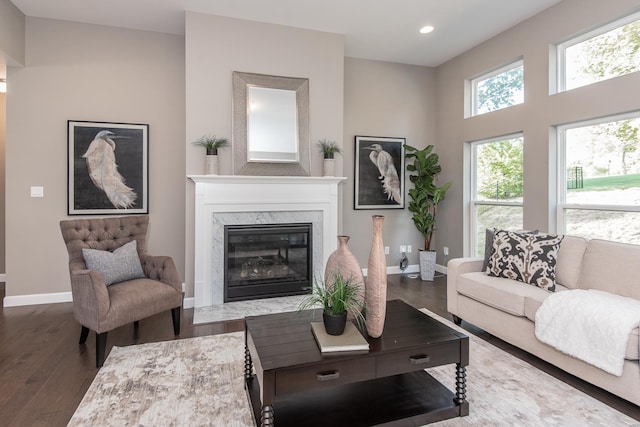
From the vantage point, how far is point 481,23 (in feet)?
13.2

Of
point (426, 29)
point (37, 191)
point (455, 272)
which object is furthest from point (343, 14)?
point (37, 191)

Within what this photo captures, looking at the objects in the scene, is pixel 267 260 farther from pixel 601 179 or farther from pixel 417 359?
pixel 601 179

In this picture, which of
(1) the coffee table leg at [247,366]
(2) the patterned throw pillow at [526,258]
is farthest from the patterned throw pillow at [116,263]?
(2) the patterned throw pillow at [526,258]

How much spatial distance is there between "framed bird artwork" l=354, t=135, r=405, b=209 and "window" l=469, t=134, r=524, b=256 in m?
1.02

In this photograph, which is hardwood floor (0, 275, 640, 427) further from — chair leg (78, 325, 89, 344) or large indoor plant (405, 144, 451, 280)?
large indoor plant (405, 144, 451, 280)

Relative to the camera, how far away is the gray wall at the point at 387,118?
5.00 metres

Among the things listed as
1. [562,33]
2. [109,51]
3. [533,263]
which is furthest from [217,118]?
[562,33]

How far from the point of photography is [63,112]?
12.7 feet

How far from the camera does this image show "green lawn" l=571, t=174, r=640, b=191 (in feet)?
10.1

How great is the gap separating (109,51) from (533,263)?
4.82 m

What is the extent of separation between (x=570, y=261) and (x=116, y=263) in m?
3.65

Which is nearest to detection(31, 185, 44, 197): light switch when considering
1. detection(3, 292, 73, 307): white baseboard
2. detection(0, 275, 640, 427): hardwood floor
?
detection(3, 292, 73, 307): white baseboard

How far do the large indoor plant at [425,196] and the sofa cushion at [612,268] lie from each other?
229 centimetres

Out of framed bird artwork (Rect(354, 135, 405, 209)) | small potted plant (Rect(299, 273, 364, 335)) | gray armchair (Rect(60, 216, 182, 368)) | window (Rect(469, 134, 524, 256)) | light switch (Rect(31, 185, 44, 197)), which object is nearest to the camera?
small potted plant (Rect(299, 273, 364, 335))
